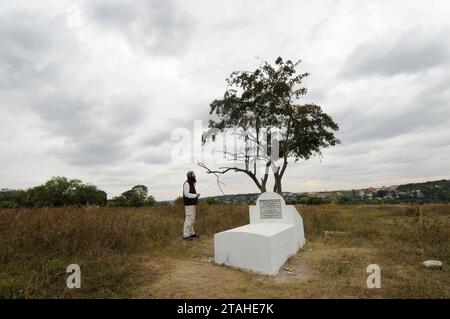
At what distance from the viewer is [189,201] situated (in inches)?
365

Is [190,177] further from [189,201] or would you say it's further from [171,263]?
[171,263]

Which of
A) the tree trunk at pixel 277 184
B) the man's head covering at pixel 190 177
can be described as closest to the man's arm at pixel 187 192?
the man's head covering at pixel 190 177

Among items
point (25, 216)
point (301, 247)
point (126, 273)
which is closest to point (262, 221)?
point (301, 247)

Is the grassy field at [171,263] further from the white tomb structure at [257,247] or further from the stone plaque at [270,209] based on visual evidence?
the stone plaque at [270,209]

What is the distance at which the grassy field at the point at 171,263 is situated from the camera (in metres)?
4.91

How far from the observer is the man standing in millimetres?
9250

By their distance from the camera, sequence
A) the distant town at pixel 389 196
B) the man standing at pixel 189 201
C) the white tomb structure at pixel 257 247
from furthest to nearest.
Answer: the distant town at pixel 389 196 → the man standing at pixel 189 201 → the white tomb structure at pixel 257 247

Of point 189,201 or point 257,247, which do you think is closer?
point 257,247

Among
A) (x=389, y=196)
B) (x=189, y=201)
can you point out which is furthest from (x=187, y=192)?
(x=389, y=196)

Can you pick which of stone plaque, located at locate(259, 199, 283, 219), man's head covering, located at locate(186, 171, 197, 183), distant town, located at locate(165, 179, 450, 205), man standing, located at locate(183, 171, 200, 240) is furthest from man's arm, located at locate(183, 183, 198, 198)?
distant town, located at locate(165, 179, 450, 205)

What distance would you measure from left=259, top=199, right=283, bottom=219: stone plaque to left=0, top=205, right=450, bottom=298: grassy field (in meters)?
1.25

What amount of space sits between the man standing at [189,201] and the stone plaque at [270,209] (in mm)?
1899

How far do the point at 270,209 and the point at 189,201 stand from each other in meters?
2.35
